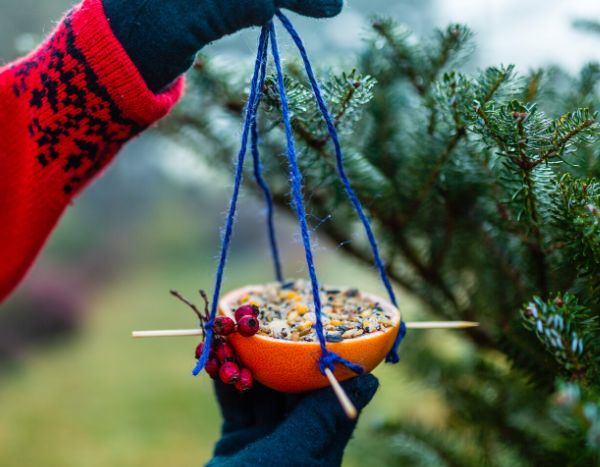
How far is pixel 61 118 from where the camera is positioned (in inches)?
23.3

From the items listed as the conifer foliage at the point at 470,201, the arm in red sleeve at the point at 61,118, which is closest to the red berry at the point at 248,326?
the conifer foliage at the point at 470,201

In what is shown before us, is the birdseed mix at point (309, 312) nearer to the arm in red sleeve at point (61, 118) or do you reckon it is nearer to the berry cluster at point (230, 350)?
the berry cluster at point (230, 350)

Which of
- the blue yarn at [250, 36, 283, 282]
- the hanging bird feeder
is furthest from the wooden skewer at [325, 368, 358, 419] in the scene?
the blue yarn at [250, 36, 283, 282]

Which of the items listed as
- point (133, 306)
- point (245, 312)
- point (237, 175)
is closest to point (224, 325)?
point (245, 312)

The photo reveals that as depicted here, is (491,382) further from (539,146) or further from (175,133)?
(175,133)

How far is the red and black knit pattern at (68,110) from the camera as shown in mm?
569

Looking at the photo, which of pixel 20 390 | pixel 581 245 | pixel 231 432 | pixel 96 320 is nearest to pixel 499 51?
pixel 581 245

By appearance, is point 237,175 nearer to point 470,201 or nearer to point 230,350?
point 230,350

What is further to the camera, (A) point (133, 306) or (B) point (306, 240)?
(A) point (133, 306)

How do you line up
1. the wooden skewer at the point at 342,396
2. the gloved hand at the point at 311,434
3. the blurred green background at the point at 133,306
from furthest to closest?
1. the blurred green background at the point at 133,306
2. the gloved hand at the point at 311,434
3. the wooden skewer at the point at 342,396

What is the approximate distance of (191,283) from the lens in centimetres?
292

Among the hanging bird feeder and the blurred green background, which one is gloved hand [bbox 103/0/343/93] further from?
the blurred green background

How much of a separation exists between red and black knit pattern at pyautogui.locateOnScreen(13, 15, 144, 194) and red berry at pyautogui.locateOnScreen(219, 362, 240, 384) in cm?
27

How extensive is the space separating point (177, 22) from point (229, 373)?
32 centimetres
